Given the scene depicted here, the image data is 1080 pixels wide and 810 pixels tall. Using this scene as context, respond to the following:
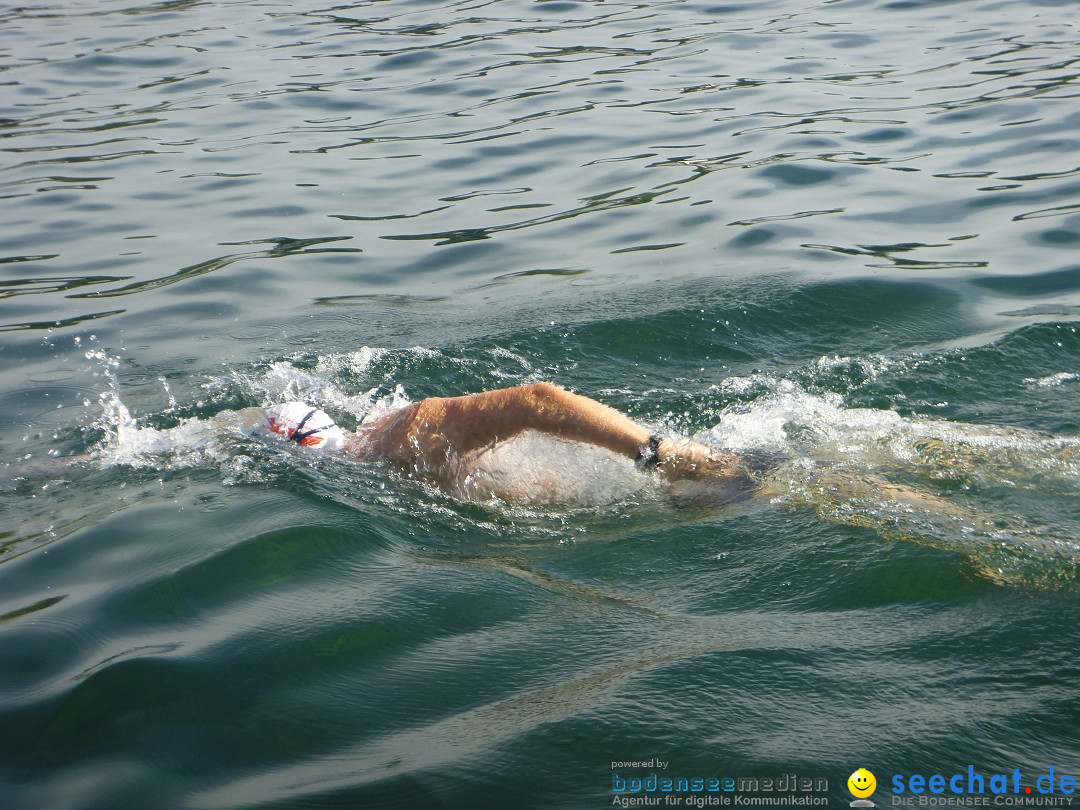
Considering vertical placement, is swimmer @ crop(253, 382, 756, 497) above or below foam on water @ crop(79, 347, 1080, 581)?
above

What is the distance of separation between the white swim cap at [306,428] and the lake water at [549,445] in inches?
4.8

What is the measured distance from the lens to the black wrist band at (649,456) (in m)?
4.91

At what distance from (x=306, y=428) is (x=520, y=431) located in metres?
1.53

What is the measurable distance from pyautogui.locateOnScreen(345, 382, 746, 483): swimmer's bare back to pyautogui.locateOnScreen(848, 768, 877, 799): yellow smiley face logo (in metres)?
2.11

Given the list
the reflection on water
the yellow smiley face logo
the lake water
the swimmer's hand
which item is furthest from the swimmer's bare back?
the reflection on water

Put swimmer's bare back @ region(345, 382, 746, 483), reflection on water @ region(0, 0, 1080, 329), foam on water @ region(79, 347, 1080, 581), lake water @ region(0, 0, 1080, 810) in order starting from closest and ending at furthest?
lake water @ region(0, 0, 1080, 810) < foam on water @ region(79, 347, 1080, 581) < swimmer's bare back @ region(345, 382, 746, 483) < reflection on water @ region(0, 0, 1080, 329)

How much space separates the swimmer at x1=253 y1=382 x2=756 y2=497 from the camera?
16.1 feet

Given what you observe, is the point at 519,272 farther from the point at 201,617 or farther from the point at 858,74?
the point at 858,74

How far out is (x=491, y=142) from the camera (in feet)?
41.7

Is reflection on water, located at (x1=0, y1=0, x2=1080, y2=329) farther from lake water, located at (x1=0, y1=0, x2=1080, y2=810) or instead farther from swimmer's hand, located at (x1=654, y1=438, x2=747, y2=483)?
swimmer's hand, located at (x1=654, y1=438, x2=747, y2=483)

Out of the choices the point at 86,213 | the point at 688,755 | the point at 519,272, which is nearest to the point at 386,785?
the point at 688,755

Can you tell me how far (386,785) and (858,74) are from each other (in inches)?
508

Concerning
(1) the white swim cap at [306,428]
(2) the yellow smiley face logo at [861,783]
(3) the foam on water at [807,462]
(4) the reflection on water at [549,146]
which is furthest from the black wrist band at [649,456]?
(4) the reflection on water at [549,146]

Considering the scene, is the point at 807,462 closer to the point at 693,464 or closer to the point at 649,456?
the point at 693,464
